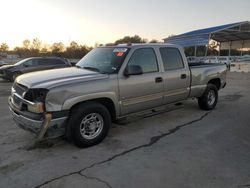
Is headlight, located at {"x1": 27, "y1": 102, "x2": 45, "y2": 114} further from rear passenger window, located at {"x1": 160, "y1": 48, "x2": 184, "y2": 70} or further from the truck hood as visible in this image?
rear passenger window, located at {"x1": 160, "y1": 48, "x2": 184, "y2": 70}

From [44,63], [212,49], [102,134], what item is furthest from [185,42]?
[212,49]

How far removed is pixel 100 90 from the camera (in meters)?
4.62

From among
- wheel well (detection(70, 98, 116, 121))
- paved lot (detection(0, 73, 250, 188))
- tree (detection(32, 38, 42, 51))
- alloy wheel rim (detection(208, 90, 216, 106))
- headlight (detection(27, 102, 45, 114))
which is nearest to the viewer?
paved lot (detection(0, 73, 250, 188))

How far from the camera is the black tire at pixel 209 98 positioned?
7344 millimetres

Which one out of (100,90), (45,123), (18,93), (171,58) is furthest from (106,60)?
(45,123)

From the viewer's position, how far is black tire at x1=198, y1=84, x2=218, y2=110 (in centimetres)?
734

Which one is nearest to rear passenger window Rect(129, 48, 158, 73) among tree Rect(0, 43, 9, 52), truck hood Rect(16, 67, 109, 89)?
truck hood Rect(16, 67, 109, 89)

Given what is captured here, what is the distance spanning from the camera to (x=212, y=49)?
234 ft

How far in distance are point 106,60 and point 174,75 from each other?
5.69 feet

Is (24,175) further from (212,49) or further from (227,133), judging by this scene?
(212,49)

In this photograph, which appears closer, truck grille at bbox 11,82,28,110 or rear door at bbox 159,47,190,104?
truck grille at bbox 11,82,28,110

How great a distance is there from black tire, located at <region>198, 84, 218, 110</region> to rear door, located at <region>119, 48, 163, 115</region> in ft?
6.78

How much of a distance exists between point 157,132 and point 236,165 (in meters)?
1.88

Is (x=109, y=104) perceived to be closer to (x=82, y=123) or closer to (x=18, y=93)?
(x=82, y=123)
